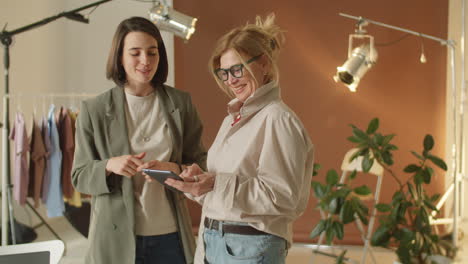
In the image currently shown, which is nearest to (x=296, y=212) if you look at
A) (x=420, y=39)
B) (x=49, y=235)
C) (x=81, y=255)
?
(x=81, y=255)

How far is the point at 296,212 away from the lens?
1556mm

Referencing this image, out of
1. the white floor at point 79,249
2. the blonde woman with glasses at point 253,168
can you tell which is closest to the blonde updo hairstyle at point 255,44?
the blonde woman with glasses at point 253,168

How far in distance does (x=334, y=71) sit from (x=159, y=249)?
10.4 ft

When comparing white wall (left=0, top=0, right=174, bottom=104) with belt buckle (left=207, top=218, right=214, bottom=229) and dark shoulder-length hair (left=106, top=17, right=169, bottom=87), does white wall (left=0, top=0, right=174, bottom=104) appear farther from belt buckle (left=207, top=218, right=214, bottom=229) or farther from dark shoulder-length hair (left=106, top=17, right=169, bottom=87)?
belt buckle (left=207, top=218, right=214, bottom=229)

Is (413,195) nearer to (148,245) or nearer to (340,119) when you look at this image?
(148,245)

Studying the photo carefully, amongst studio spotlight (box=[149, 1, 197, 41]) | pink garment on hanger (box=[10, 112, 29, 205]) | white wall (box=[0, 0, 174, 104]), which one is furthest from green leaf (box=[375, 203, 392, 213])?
white wall (box=[0, 0, 174, 104])

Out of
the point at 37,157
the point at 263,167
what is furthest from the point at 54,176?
the point at 263,167

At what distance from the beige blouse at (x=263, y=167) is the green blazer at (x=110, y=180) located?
0.36 metres

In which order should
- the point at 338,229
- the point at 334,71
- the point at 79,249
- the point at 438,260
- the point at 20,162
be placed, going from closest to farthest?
the point at 438,260 < the point at 338,229 < the point at 20,162 < the point at 79,249 < the point at 334,71

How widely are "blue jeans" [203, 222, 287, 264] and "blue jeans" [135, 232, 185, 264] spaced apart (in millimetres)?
350

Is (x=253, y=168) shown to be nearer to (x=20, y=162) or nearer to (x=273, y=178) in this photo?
(x=273, y=178)

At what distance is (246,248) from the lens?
1.38 metres

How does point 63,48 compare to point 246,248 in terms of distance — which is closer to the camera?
point 246,248

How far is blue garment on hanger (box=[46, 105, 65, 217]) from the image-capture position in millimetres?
3766
